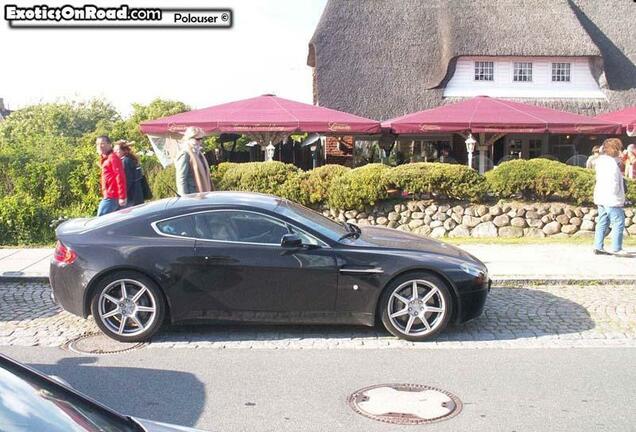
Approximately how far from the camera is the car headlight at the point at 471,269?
6127 millimetres

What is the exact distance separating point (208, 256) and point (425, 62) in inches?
772

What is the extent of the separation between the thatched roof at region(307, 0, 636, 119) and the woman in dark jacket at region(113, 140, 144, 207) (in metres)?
13.3

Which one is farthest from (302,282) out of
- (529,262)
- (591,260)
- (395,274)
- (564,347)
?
(591,260)

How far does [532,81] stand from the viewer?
78.5 ft

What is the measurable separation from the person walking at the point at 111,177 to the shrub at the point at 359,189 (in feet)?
13.4

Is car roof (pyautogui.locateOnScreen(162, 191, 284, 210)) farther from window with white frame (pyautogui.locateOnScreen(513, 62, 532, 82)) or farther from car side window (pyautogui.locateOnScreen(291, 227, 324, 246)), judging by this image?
window with white frame (pyautogui.locateOnScreen(513, 62, 532, 82))

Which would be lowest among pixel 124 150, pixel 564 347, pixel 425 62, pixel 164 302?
pixel 564 347

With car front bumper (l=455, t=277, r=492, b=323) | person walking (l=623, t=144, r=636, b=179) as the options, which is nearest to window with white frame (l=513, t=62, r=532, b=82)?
person walking (l=623, t=144, r=636, b=179)

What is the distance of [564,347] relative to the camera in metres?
5.91

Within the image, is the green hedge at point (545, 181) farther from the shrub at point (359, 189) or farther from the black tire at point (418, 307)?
the black tire at point (418, 307)

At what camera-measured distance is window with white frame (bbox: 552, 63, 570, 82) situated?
2409cm

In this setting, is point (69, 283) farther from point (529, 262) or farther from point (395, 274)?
point (529, 262)

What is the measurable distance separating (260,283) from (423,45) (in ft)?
66.7

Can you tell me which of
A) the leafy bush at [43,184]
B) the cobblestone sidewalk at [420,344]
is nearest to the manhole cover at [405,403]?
the cobblestone sidewalk at [420,344]
